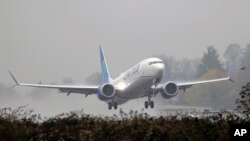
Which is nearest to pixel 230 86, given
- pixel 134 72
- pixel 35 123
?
pixel 134 72

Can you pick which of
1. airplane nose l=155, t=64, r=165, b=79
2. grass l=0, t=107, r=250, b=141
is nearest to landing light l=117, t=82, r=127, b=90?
airplane nose l=155, t=64, r=165, b=79

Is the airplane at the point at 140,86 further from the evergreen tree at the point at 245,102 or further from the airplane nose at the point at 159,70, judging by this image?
the evergreen tree at the point at 245,102

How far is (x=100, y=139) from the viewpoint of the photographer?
1502cm

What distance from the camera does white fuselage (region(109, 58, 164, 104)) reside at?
4731cm

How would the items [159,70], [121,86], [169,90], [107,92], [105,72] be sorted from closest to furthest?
[159,70] → [169,90] → [107,92] → [121,86] → [105,72]

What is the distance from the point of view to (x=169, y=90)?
51500mm

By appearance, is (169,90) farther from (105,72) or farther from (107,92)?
(105,72)

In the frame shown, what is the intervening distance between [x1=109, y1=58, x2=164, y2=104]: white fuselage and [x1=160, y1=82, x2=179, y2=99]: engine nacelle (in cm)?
189

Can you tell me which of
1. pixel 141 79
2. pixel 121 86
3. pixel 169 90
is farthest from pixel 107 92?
pixel 169 90

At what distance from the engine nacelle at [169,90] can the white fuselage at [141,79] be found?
189 centimetres

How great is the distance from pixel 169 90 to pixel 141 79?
4811 mm

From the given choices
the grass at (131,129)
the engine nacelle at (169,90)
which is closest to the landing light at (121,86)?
the engine nacelle at (169,90)

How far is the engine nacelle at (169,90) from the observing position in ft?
168

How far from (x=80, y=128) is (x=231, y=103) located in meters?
81.4
